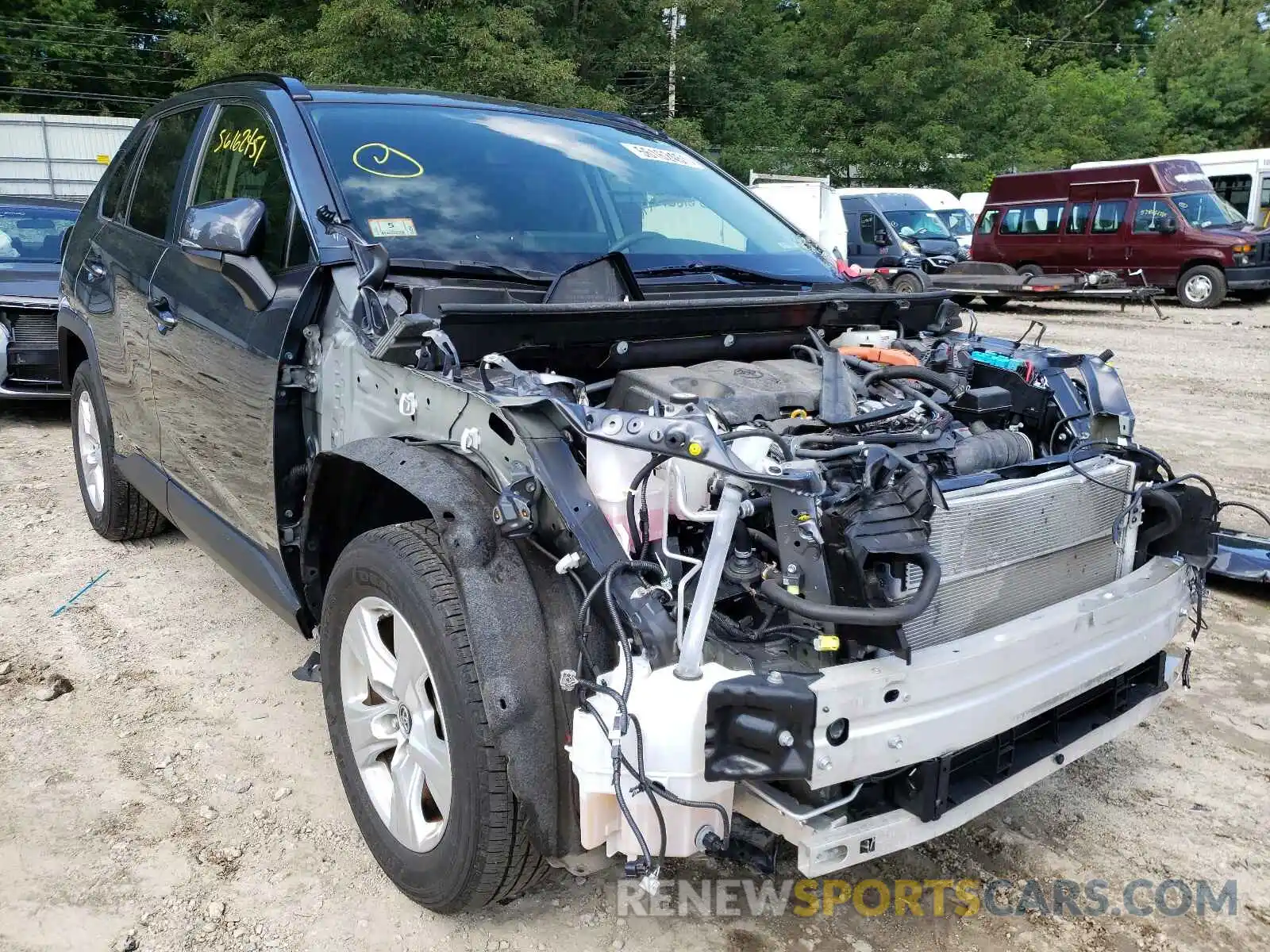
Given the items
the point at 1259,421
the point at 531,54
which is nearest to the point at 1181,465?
the point at 1259,421

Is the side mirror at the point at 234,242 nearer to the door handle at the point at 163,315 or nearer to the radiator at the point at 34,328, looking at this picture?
the door handle at the point at 163,315

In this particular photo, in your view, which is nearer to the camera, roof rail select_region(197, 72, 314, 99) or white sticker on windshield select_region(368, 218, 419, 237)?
white sticker on windshield select_region(368, 218, 419, 237)

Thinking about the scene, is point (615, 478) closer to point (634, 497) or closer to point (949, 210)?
point (634, 497)

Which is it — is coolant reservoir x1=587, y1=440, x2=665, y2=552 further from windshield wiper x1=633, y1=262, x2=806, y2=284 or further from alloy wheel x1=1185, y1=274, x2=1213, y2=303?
alloy wheel x1=1185, y1=274, x2=1213, y2=303

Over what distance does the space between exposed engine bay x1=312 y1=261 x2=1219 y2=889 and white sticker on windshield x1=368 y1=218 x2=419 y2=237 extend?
345mm

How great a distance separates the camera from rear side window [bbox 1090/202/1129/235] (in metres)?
16.9

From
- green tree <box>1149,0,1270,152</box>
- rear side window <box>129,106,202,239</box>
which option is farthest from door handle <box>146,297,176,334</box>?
green tree <box>1149,0,1270,152</box>

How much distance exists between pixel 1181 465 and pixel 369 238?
5.75 meters

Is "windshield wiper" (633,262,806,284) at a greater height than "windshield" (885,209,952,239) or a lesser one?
lesser

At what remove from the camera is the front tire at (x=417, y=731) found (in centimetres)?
210

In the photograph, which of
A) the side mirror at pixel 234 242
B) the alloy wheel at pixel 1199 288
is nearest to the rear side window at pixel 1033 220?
the alloy wheel at pixel 1199 288

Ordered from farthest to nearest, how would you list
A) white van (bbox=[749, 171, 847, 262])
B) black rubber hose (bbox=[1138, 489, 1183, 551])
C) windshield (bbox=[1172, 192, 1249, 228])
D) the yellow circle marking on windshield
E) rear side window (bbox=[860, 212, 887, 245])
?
rear side window (bbox=[860, 212, 887, 245])
white van (bbox=[749, 171, 847, 262])
windshield (bbox=[1172, 192, 1249, 228])
the yellow circle marking on windshield
black rubber hose (bbox=[1138, 489, 1183, 551])

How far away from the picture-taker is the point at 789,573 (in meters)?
2.01

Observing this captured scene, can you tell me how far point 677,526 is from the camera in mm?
2301
